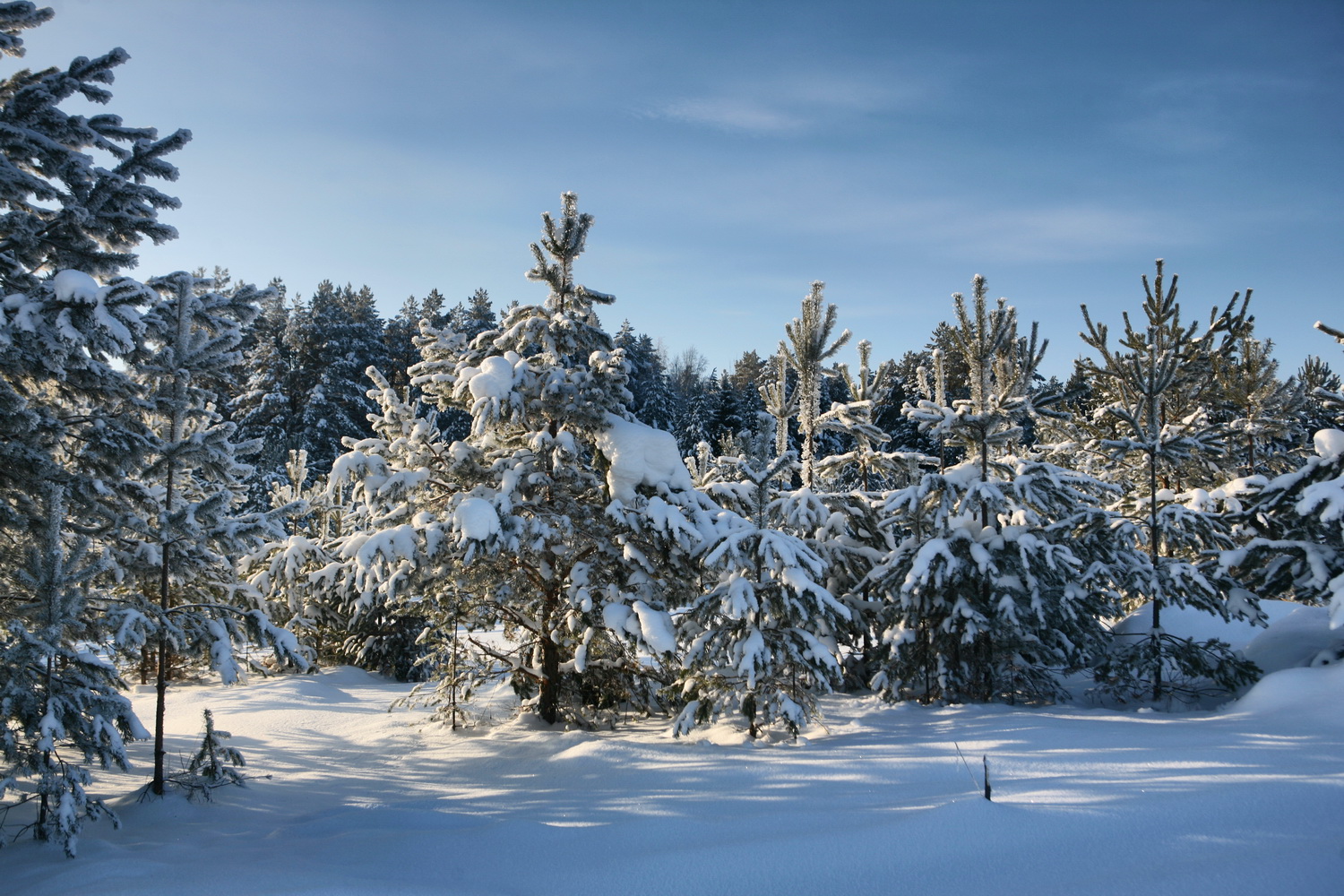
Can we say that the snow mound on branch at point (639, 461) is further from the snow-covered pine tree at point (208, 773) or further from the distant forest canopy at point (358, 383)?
the distant forest canopy at point (358, 383)

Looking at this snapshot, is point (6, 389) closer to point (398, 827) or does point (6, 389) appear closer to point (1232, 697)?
point (398, 827)

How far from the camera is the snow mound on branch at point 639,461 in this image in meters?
8.73

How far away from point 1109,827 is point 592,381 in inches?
250

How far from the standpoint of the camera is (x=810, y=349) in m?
10.5

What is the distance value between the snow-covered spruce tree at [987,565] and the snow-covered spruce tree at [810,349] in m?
1.41

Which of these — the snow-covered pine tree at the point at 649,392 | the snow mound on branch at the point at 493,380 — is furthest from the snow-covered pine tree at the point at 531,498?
the snow-covered pine tree at the point at 649,392

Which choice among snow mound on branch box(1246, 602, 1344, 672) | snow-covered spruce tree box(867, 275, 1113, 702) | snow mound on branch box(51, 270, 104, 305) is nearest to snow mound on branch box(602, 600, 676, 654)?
snow-covered spruce tree box(867, 275, 1113, 702)

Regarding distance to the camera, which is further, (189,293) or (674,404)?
(674,404)

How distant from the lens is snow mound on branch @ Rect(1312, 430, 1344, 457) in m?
8.22

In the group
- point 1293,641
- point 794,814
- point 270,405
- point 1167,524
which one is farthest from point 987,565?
point 270,405

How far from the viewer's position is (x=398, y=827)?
6188 mm

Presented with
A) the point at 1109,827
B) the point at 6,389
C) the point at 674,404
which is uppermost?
the point at 674,404

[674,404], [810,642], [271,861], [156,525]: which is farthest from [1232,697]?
[674,404]

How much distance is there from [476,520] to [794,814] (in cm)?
407
